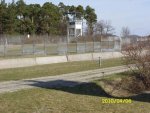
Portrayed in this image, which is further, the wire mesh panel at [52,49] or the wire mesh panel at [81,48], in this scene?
the wire mesh panel at [81,48]

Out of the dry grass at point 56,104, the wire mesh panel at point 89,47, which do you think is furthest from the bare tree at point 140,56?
the wire mesh panel at point 89,47

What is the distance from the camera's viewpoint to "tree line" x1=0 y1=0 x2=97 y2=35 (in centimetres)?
9950

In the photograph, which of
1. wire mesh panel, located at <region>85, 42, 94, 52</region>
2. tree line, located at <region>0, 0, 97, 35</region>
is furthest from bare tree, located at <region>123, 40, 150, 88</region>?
tree line, located at <region>0, 0, 97, 35</region>

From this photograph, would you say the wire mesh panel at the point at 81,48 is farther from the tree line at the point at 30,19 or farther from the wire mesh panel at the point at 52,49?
the tree line at the point at 30,19

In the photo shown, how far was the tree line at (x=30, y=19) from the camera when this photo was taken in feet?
326

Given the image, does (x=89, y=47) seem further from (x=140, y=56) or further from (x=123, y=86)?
(x=140, y=56)

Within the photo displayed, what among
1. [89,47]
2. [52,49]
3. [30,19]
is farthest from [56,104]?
[30,19]

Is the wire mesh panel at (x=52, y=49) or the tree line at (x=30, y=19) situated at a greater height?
the tree line at (x=30, y=19)

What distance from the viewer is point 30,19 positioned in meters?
118

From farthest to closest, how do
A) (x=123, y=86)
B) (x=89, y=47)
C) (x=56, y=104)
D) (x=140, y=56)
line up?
1. (x=89, y=47)
2. (x=123, y=86)
3. (x=140, y=56)
4. (x=56, y=104)

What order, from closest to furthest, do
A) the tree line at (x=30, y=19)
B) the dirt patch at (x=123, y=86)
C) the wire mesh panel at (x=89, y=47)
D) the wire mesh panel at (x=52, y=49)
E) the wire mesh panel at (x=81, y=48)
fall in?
the dirt patch at (x=123, y=86)
the wire mesh panel at (x=52, y=49)
the wire mesh panel at (x=81, y=48)
the wire mesh panel at (x=89, y=47)
the tree line at (x=30, y=19)

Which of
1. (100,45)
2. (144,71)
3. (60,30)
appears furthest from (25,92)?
(60,30)

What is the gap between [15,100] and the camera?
1391 cm

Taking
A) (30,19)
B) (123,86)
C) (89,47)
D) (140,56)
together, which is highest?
(30,19)
